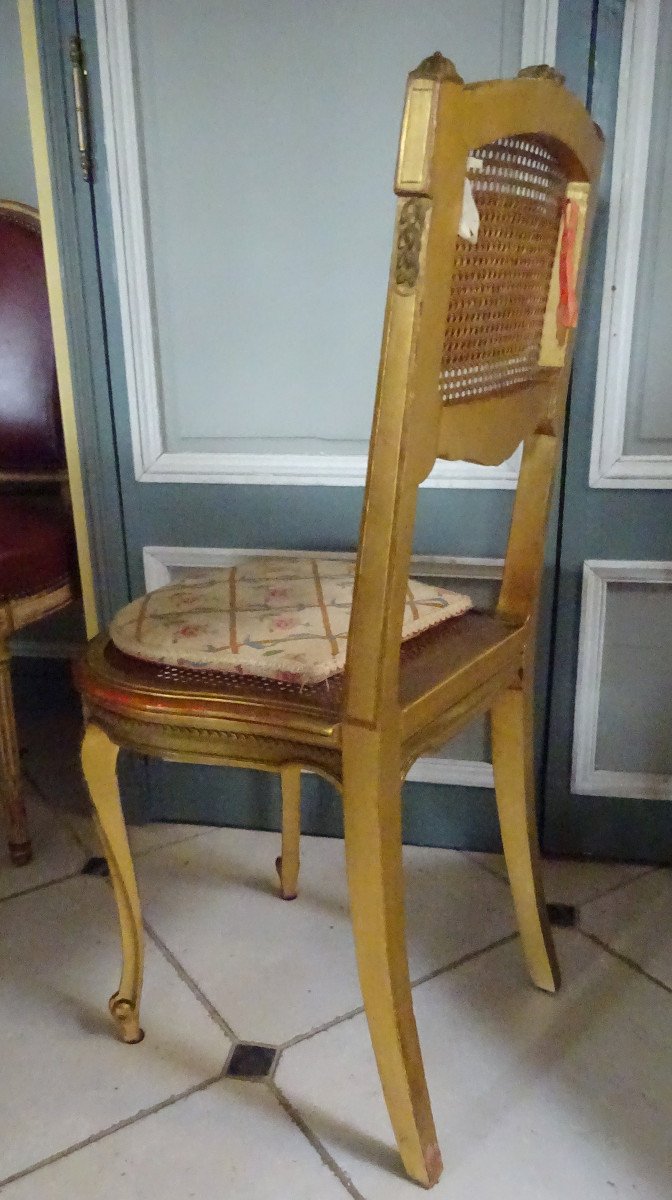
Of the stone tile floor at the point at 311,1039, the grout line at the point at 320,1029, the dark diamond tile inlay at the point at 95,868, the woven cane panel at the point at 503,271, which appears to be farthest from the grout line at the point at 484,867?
the woven cane panel at the point at 503,271

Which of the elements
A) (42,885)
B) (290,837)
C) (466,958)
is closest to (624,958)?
(466,958)

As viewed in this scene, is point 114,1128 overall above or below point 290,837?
below

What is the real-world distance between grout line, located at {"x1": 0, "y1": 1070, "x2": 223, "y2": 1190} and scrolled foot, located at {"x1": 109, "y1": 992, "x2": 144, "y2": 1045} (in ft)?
0.32

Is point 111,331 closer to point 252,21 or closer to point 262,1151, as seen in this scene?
point 252,21

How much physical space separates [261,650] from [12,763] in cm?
69

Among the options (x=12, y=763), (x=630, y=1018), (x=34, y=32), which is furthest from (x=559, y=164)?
(x=12, y=763)

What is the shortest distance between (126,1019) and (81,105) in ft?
3.75

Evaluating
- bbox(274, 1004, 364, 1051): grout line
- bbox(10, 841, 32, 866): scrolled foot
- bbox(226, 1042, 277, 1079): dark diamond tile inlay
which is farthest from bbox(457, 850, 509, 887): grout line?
bbox(10, 841, 32, 866): scrolled foot

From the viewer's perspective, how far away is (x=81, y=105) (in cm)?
115

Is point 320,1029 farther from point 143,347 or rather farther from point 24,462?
point 24,462

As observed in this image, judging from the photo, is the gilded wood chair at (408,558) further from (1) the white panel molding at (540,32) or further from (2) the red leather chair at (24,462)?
(2) the red leather chair at (24,462)

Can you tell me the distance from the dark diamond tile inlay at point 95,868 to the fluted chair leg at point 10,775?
0.10 metres

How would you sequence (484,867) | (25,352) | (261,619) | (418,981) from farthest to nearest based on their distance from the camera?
(25,352) < (484,867) < (418,981) < (261,619)

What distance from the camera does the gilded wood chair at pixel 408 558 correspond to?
611 mm
